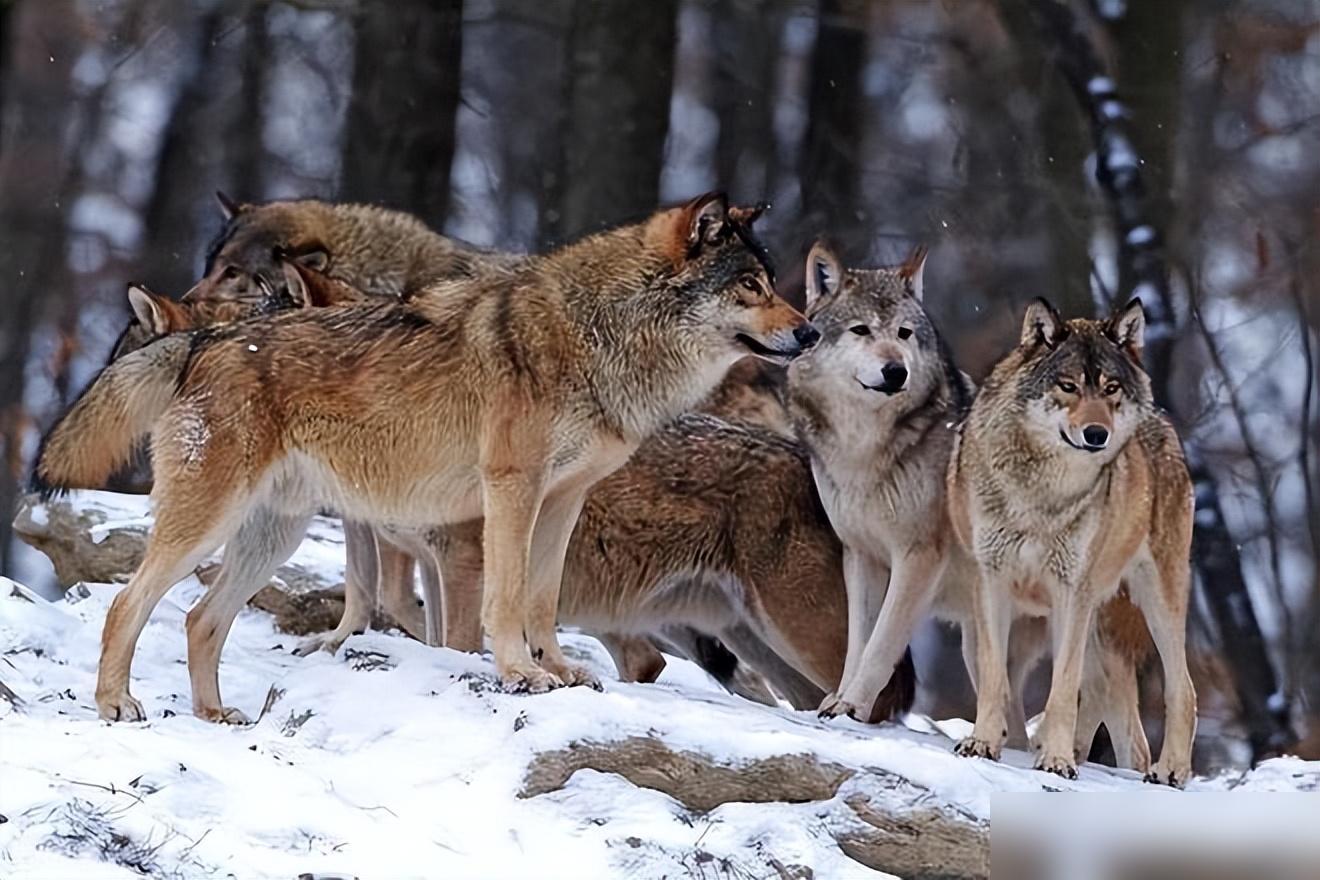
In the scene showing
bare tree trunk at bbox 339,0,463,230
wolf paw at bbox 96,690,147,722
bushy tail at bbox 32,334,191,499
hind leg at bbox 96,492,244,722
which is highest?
bare tree trunk at bbox 339,0,463,230

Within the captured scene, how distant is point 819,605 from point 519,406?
6.18 feet

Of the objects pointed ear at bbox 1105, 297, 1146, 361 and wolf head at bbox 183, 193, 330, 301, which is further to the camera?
wolf head at bbox 183, 193, 330, 301

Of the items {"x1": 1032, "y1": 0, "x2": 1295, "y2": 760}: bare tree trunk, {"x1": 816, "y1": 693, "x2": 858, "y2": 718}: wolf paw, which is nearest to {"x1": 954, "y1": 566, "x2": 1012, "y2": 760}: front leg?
{"x1": 816, "y1": 693, "x2": 858, "y2": 718}: wolf paw

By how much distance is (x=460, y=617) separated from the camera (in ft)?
27.2

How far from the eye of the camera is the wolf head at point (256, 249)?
387 inches

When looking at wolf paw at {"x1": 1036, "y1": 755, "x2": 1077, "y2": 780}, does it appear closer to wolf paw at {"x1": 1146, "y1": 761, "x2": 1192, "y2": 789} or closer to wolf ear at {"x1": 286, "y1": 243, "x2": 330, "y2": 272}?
wolf paw at {"x1": 1146, "y1": 761, "x2": 1192, "y2": 789}

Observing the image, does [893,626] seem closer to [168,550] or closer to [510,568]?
[510,568]

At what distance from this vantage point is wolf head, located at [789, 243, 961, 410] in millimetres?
8305

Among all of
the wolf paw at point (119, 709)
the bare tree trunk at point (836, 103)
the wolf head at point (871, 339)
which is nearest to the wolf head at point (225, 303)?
the wolf head at point (871, 339)

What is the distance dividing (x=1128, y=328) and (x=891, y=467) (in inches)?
44.7

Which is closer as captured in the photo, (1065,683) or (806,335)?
(1065,683)

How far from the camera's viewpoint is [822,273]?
8672 millimetres

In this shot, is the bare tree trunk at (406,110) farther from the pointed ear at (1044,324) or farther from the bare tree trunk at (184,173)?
the pointed ear at (1044,324)

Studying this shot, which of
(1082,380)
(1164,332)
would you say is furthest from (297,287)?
(1164,332)
